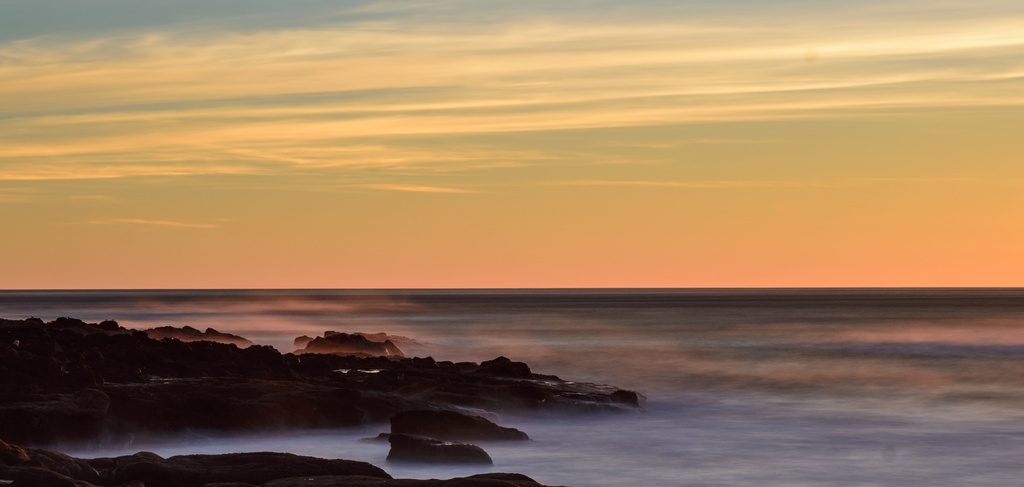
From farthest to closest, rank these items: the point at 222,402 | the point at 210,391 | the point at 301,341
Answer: the point at 301,341, the point at 210,391, the point at 222,402

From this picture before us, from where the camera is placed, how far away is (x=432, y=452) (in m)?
16.9

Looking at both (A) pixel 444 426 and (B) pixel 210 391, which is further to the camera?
(B) pixel 210 391

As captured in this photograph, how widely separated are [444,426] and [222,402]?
4.19 metres

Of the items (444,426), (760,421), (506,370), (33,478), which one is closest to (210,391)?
(444,426)

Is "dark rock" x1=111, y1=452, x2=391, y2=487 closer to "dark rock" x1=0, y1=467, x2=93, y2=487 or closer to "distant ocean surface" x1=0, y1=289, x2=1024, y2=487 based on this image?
"dark rock" x1=0, y1=467, x2=93, y2=487

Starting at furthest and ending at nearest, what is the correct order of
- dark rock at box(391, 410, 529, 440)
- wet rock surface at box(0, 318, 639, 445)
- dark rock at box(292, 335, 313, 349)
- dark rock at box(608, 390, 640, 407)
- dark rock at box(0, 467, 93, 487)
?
dark rock at box(292, 335, 313, 349) → dark rock at box(608, 390, 640, 407) → dark rock at box(391, 410, 529, 440) → wet rock surface at box(0, 318, 639, 445) → dark rock at box(0, 467, 93, 487)

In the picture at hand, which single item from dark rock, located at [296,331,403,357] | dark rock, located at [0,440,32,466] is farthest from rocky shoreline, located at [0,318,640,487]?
dark rock, located at [296,331,403,357]

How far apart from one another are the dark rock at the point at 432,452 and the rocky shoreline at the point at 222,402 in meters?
0.02

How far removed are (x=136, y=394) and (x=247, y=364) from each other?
581 cm

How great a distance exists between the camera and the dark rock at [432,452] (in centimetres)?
1678

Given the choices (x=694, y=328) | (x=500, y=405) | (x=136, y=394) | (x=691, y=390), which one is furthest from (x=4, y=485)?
(x=694, y=328)

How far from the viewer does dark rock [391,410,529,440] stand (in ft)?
62.4

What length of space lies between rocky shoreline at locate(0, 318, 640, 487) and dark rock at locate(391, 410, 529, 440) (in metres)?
0.02

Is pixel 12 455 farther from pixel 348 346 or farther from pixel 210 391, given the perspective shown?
pixel 348 346
